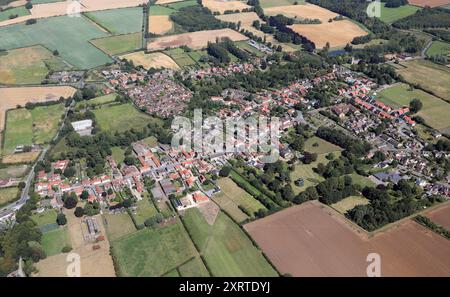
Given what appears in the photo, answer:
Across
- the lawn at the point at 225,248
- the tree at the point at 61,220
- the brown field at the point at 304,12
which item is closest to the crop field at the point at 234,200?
the lawn at the point at 225,248

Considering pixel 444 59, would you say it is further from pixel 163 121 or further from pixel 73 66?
pixel 73 66

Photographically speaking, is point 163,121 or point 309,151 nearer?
point 309,151

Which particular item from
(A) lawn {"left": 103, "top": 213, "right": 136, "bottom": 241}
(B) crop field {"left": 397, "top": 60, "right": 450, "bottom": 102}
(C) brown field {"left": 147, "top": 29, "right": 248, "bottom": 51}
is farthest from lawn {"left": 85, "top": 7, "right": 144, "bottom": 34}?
(A) lawn {"left": 103, "top": 213, "right": 136, "bottom": 241}

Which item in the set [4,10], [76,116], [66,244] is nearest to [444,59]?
[76,116]

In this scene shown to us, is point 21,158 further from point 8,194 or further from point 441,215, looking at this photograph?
point 441,215

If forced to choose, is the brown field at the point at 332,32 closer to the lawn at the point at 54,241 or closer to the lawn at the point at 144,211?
the lawn at the point at 144,211

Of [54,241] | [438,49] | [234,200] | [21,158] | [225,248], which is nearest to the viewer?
[225,248]

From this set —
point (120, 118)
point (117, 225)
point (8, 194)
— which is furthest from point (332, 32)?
point (8, 194)
